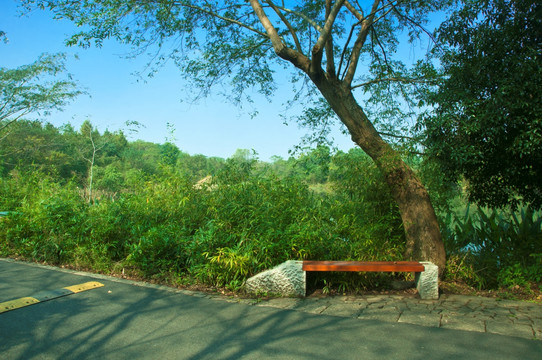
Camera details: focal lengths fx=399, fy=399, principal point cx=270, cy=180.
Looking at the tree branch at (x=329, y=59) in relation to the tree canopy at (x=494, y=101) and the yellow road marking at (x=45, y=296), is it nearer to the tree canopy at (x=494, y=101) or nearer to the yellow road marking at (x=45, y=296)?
the tree canopy at (x=494, y=101)

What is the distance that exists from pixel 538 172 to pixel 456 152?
132cm

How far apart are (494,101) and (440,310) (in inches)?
101

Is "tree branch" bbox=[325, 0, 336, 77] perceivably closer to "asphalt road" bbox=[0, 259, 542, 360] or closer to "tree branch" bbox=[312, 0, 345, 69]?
"tree branch" bbox=[312, 0, 345, 69]

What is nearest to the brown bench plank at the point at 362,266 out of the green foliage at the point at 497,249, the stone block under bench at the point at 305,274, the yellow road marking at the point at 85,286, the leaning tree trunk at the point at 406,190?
the stone block under bench at the point at 305,274

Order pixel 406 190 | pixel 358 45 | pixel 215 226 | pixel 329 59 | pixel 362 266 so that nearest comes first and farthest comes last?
pixel 362 266 < pixel 215 226 < pixel 406 190 < pixel 329 59 < pixel 358 45

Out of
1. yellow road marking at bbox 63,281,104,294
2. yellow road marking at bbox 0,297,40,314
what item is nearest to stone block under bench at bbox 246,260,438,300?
yellow road marking at bbox 63,281,104,294

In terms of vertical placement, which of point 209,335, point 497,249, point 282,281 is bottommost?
point 209,335

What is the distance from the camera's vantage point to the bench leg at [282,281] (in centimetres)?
468

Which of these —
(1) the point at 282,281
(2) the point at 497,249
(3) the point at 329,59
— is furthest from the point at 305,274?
(2) the point at 497,249

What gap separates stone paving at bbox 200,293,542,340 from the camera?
3.73m

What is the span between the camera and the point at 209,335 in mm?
3488

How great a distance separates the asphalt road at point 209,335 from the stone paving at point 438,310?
0.58ft

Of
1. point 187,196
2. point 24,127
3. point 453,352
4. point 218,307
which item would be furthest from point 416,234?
point 24,127

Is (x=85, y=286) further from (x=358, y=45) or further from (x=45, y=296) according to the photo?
(x=358, y=45)
